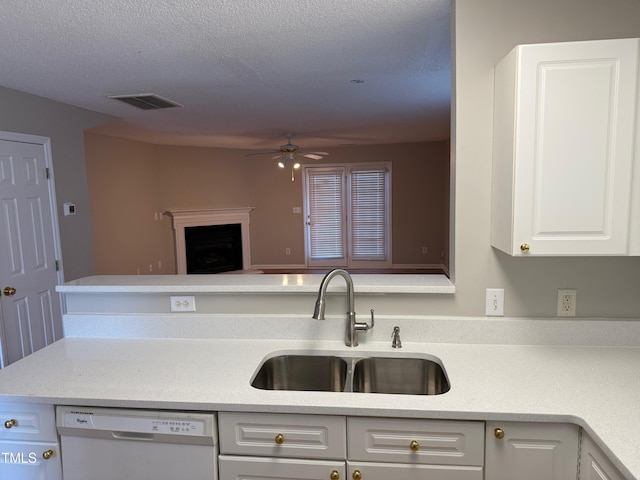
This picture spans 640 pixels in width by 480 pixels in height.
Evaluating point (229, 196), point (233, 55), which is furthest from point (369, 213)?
point (233, 55)

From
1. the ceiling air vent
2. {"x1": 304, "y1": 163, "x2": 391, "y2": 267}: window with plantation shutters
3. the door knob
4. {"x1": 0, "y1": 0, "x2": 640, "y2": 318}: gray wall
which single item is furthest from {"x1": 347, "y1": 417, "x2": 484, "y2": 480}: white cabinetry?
{"x1": 304, "y1": 163, "x2": 391, "y2": 267}: window with plantation shutters

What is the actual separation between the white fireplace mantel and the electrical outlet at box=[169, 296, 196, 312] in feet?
16.4

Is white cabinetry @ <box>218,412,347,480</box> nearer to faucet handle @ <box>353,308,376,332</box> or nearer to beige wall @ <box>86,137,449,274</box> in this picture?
faucet handle @ <box>353,308,376,332</box>

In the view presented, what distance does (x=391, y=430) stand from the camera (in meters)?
1.34

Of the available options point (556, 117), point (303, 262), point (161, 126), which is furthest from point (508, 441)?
point (303, 262)

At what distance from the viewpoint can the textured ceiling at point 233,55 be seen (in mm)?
1884

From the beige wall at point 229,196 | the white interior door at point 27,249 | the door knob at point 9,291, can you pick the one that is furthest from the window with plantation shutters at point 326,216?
the door knob at point 9,291

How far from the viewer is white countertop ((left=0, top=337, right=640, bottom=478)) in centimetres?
127

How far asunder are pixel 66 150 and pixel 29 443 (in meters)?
2.88

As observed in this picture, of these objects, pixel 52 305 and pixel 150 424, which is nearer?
pixel 150 424

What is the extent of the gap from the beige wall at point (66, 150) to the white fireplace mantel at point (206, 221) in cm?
280

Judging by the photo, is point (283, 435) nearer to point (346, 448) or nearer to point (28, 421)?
point (346, 448)

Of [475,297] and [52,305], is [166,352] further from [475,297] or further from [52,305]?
[52,305]

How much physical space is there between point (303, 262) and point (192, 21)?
6304 mm
